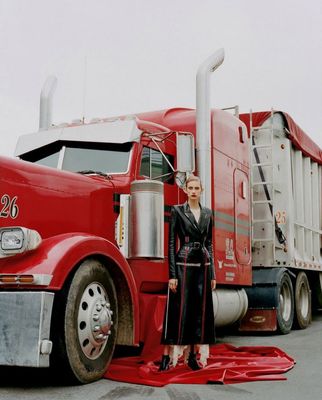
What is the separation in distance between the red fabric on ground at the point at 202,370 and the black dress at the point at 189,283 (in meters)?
0.34

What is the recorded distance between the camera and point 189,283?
5898 millimetres

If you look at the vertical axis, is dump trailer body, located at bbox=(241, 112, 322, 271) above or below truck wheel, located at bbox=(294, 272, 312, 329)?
above

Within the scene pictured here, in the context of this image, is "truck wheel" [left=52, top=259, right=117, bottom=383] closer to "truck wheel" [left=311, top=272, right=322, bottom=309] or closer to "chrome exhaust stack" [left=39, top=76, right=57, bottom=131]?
"chrome exhaust stack" [left=39, top=76, right=57, bottom=131]

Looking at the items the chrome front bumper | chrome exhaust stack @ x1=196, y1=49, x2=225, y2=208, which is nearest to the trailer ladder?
chrome exhaust stack @ x1=196, y1=49, x2=225, y2=208

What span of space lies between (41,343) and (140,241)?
72.4 inches

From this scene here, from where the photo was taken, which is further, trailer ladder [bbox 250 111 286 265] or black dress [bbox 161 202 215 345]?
trailer ladder [bbox 250 111 286 265]

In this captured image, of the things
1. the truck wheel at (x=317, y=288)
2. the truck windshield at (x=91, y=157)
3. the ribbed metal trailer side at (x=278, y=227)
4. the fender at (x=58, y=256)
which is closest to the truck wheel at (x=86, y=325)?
the fender at (x=58, y=256)

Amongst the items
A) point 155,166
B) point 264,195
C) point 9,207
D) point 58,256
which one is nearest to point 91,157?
point 155,166

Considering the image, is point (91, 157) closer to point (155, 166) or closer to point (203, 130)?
point (155, 166)

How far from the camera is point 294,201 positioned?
11.1 m

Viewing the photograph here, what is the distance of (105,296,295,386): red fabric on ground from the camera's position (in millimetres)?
5395

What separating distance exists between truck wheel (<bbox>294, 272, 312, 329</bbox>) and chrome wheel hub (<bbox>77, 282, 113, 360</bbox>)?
608 centimetres

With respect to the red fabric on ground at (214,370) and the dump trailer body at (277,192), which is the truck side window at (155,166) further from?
the dump trailer body at (277,192)

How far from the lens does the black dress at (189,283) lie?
587 cm
